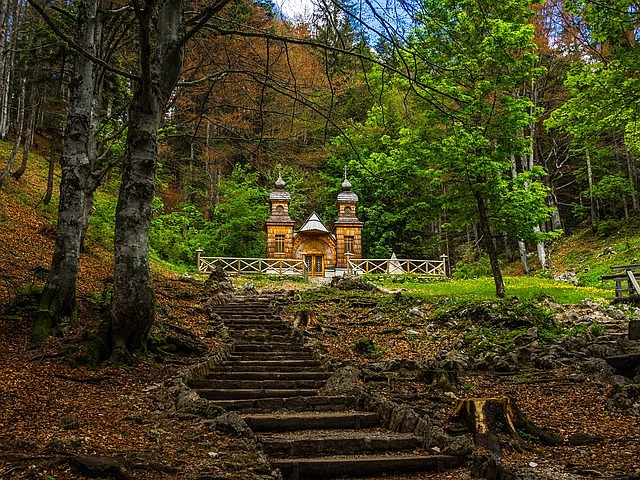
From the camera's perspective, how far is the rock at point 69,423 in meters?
4.39

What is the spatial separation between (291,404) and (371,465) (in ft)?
6.61

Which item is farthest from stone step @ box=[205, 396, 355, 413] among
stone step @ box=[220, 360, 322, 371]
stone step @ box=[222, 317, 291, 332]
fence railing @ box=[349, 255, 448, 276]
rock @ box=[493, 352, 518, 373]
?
fence railing @ box=[349, 255, 448, 276]

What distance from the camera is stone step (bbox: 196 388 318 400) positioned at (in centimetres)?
680

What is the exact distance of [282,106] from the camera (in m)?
10.7

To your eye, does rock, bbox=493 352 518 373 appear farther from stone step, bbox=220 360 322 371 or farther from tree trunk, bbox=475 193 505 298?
tree trunk, bbox=475 193 505 298

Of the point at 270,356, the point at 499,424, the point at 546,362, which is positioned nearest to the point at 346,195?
the point at 270,356

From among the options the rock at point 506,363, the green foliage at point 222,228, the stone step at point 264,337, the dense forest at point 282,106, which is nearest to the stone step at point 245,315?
A: the stone step at point 264,337

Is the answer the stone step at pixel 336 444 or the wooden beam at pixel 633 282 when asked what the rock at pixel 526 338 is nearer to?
the stone step at pixel 336 444

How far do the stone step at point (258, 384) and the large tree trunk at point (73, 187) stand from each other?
295cm

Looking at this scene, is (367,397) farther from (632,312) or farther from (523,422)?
(632,312)

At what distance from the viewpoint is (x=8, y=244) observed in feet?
42.4

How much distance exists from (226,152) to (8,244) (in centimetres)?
669

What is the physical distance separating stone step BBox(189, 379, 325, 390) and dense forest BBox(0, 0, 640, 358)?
1287mm

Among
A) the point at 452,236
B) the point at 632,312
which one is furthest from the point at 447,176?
the point at 452,236
